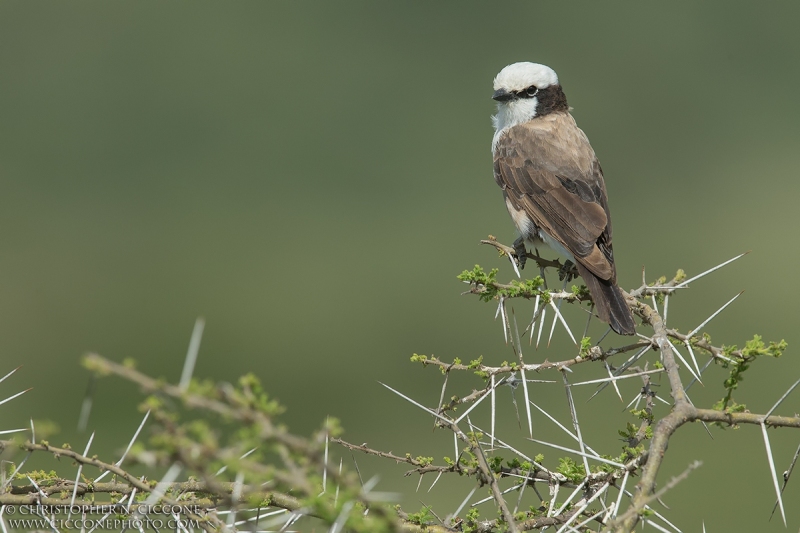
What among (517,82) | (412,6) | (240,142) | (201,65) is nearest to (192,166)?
(240,142)

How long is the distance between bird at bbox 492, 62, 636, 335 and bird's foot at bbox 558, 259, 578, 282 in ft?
0.29

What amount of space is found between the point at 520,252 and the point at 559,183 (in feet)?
2.15

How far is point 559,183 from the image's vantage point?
6.05m

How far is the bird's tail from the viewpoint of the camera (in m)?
4.29

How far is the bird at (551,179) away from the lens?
5.05 metres

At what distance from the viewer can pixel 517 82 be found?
22.3 ft

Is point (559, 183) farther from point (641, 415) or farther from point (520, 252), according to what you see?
point (641, 415)

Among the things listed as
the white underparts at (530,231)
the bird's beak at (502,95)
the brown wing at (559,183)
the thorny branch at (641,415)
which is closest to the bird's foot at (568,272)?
the white underparts at (530,231)

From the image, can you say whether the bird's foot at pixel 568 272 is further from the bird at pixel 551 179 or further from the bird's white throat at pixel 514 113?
the bird's white throat at pixel 514 113

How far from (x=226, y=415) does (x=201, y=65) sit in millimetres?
33066

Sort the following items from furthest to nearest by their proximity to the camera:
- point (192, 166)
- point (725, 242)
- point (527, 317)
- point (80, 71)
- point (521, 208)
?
point (80, 71), point (192, 166), point (725, 242), point (527, 317), point (521, 208)

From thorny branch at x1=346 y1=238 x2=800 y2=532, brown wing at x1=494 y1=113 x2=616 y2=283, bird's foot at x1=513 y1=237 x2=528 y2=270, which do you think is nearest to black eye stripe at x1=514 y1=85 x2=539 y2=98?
brown wing at x1=494 y1=113 x2=616 y2=283

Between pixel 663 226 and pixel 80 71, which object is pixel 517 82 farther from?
pixel 80 71

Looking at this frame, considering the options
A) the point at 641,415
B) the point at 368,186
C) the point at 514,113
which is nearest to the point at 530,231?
the point at 514,113
